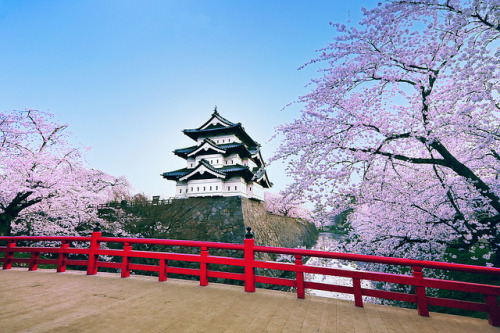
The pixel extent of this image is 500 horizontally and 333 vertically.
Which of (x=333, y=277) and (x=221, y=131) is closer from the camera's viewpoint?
(x=333, y=277)

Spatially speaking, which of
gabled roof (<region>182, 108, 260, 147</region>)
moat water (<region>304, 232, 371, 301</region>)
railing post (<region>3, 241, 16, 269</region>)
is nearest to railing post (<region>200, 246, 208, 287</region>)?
moat water (<region>304, 232, 371, 301</region>)

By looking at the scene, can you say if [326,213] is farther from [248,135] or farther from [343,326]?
[248,135]

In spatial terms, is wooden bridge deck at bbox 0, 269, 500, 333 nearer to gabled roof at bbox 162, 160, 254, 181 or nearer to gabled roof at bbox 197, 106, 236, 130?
gabled roof at bbox 162, 160, 254, 181

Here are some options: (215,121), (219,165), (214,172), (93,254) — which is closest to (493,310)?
(93,254)

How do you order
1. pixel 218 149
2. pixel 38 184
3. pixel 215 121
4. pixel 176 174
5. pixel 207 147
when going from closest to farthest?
1. pixel 38 184
2. pixel 176 174
3. pixel 218 149
4. pixel 207 147
5. pixel 215 121

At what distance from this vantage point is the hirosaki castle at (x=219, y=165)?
19.2 m

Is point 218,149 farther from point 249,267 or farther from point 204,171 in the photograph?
point 249,267

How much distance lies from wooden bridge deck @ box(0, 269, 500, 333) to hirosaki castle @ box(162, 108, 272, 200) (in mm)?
13845

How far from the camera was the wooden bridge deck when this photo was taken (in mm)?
2729

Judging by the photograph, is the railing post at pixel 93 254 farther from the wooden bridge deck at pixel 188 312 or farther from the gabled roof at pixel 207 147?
the gabled roof at pixel 207 147

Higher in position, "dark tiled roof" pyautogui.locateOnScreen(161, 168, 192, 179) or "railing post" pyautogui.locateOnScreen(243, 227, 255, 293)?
"dark tiled roof" pyautogui.locateOnScreen(161, 168, 192, 179)

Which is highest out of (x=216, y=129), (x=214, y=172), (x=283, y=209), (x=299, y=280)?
(x=216, y=129)

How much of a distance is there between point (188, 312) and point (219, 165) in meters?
17.9

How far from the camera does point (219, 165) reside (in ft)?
68.1
